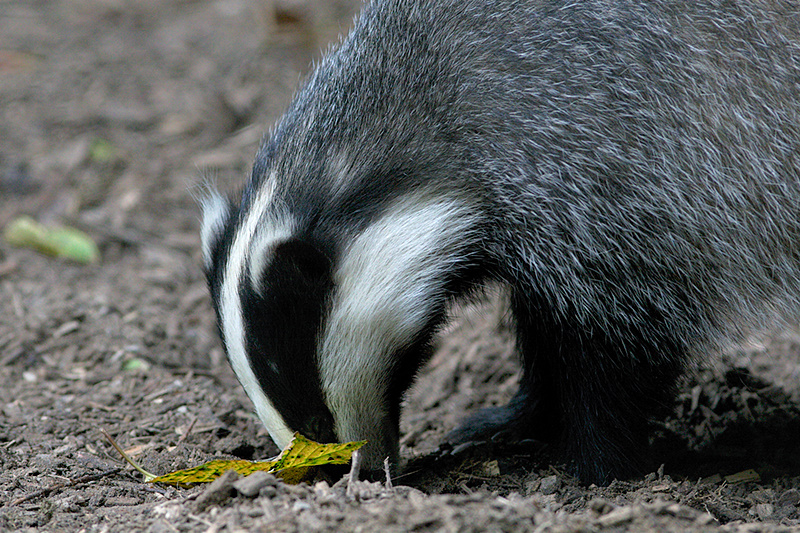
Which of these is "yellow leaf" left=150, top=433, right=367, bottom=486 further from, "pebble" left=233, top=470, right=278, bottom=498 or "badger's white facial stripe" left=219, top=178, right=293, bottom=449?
"pebble" left=233, top=470, right=278, bottom=498

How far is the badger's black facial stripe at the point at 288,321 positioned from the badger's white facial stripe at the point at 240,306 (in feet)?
0.10

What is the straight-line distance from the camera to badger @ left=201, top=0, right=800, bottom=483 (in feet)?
9.94

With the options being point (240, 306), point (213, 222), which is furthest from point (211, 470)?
point (213, 222)

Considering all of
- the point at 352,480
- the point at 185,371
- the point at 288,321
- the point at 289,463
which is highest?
the point at 185,371

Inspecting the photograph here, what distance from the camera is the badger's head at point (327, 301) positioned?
2.99 metres

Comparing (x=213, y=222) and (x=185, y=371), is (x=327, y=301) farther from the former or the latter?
(x=185, y=371)

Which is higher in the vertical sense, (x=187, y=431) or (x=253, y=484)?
(x=187, y=431)

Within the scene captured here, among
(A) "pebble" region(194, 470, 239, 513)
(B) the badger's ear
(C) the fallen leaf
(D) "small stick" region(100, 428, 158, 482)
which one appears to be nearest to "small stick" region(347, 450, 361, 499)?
(A) "pebble" region(194, 470, 239, 513)

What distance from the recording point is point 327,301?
119 inches

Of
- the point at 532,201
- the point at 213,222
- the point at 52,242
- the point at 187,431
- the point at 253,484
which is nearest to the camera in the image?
the point at 253,484

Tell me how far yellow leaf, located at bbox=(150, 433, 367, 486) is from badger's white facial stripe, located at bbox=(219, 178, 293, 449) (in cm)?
10

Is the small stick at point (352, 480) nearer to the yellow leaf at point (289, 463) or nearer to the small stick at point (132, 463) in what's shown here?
the yellow leaf at point (289, 463)

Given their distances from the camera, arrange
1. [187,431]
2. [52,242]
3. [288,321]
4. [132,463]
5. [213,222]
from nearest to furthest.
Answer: [288,321]
[132,463]
[213,222]
[187,431]
[52,242]

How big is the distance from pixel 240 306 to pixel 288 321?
179mm
